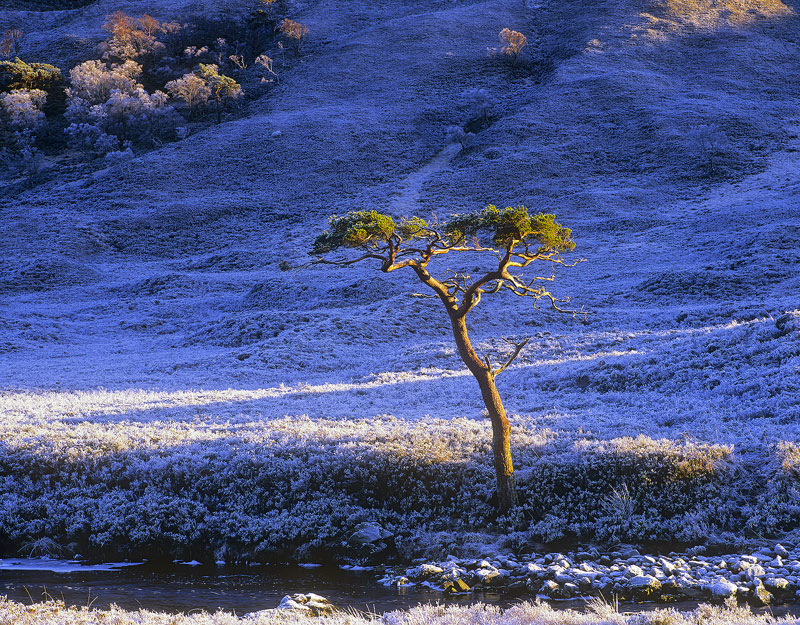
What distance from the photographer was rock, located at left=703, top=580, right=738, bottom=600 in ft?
29.2

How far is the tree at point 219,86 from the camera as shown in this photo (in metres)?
105

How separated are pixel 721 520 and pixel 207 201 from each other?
76908 mm

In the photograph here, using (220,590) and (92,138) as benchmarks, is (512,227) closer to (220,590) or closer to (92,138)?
(220,590)

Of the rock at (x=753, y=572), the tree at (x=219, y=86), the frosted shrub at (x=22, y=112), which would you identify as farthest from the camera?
the tree at (x=219, y=86)

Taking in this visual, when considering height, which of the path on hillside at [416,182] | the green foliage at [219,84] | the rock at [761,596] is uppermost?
the rock at [761,596]

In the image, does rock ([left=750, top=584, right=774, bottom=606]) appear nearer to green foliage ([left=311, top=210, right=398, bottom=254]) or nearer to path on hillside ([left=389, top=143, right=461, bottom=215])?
green foliage ([left=311, top=210, right=398, bottom=254])

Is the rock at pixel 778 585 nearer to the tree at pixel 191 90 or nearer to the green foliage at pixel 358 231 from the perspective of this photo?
the green foliage at pixel 358 231

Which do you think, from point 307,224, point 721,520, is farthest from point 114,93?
point 721,520

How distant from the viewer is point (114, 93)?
9881cm

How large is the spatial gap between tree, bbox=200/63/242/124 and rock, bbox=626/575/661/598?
350ft

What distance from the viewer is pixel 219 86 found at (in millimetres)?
105375

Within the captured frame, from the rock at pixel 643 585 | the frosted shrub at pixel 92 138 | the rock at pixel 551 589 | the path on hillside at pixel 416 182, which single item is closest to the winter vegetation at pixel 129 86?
the frosted shrub at pixel 92 138

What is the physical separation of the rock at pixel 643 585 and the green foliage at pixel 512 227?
5.81 metres

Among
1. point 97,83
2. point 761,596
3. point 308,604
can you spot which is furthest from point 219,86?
point 761,596
